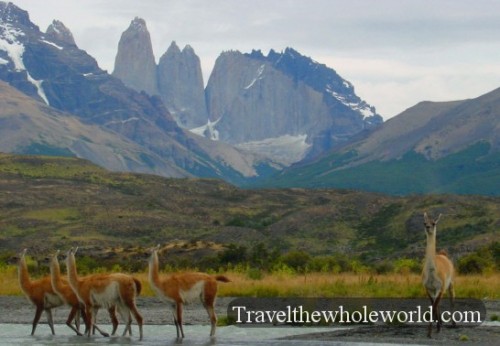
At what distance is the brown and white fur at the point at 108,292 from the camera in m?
28.3

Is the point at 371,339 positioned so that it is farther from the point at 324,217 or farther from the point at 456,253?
the point at 324,217

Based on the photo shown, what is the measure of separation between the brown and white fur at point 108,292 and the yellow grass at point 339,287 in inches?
505

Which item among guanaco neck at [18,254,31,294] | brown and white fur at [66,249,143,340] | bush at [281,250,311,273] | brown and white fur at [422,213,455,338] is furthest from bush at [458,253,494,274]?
guanaco neck at [18,254,31,294]

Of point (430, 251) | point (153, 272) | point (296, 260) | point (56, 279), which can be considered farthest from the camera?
point (296, 260)

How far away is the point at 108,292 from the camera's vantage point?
28359 mm

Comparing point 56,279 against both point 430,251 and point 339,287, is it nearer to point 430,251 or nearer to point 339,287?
point 430,251

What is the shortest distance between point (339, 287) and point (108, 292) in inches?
619

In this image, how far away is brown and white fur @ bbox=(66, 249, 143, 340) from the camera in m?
28.3

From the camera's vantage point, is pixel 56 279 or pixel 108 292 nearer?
pixel 108 292

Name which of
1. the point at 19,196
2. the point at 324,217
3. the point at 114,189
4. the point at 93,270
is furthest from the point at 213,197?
the point at 93,270

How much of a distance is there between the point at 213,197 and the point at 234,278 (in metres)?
128

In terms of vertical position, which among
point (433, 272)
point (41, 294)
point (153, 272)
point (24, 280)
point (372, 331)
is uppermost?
point (433, 272)

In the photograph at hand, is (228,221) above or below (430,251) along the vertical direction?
below

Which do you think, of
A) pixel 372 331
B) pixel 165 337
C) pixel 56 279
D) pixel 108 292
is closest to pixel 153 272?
pixel 108 292
